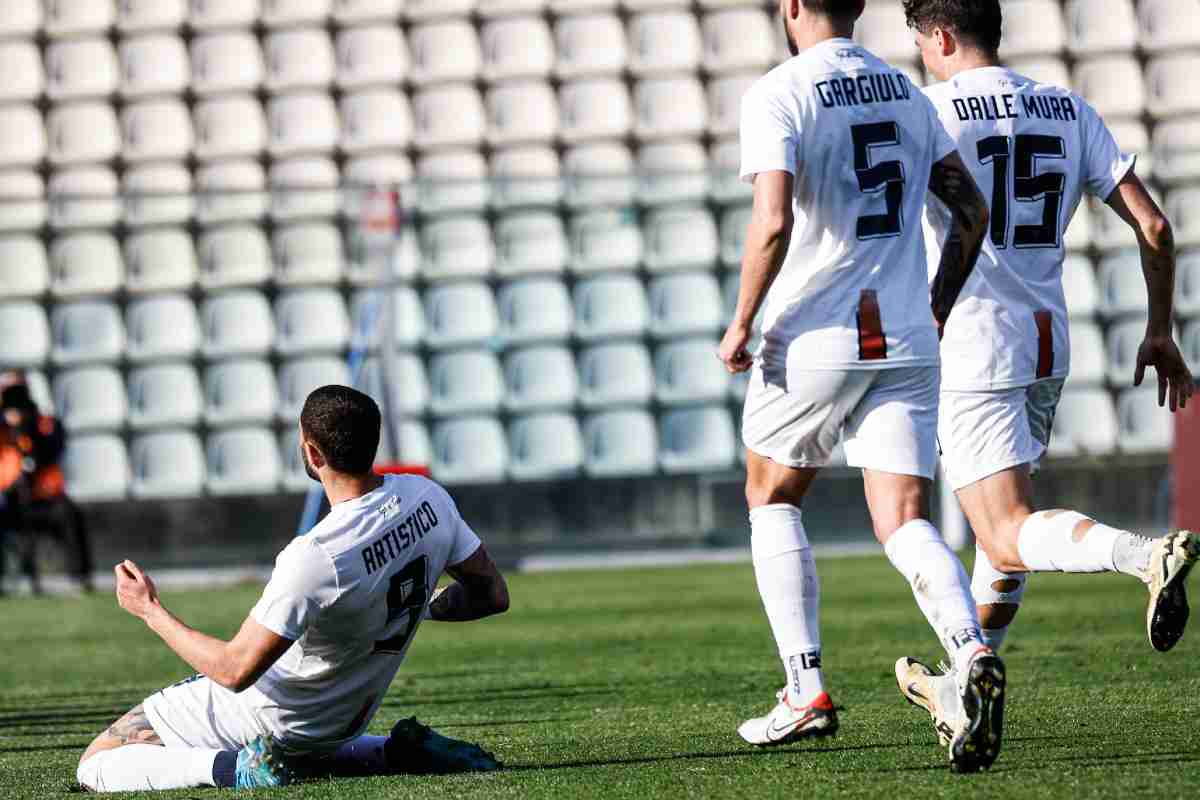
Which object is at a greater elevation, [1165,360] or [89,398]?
[1165,360]

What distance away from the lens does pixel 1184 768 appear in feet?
12.3

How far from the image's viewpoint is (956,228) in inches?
171

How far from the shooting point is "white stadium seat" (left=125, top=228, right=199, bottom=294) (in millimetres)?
15344

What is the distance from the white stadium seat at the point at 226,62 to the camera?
1639 centimetres

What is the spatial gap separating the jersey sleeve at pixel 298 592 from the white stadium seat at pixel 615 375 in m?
10.8

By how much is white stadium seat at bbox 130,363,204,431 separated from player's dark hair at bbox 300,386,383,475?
11.3 metres

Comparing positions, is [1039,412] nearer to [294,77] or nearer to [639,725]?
[639,725]

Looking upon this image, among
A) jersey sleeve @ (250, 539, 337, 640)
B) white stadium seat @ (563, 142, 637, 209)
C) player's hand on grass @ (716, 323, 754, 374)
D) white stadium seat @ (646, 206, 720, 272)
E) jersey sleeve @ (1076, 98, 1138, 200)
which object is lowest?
jersey sleeve @ (250, 539, 337, 640)

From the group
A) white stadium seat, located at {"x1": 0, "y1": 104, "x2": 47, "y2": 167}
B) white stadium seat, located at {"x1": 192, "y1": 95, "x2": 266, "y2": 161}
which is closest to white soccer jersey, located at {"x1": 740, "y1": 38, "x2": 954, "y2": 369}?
white stadium seat, located at {"x1": 192, "y1": 95, "x2": 266, "y2": 161}

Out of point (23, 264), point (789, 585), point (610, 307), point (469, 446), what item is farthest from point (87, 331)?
point (789, 585)

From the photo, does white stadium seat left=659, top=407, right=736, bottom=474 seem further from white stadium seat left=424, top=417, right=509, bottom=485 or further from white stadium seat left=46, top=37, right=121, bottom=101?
white stadium seat left=46, top=37, right=121, bottom=101

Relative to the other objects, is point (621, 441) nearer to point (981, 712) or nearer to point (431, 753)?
point (431, 753)

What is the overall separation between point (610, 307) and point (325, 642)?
1102cm

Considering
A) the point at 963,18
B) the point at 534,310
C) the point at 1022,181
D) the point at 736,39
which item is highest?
the point at 736,39
